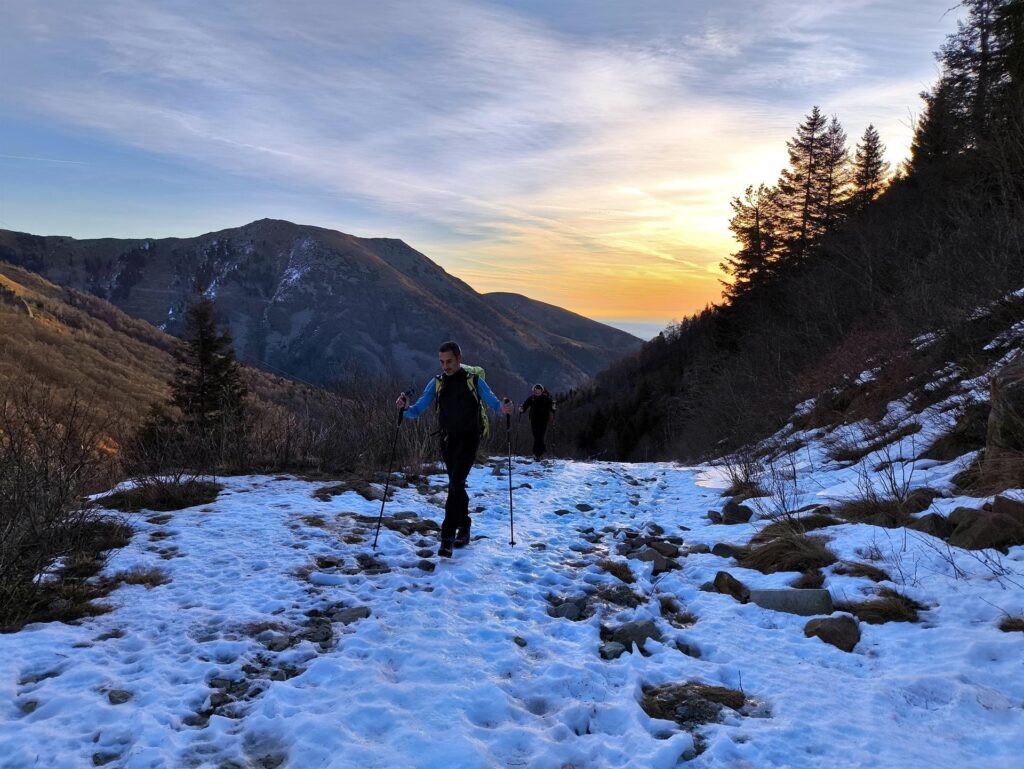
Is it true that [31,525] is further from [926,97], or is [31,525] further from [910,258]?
[926,97]

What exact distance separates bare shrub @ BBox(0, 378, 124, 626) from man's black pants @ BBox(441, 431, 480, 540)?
359 centimetres

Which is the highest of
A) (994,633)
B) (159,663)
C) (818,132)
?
(818,132)

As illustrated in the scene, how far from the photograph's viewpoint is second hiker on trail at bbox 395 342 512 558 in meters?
6.75

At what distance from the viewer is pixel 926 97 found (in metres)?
34.1

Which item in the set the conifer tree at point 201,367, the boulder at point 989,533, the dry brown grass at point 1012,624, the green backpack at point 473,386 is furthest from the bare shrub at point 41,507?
the conifer tree at point 201,367

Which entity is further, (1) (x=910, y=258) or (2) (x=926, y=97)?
(2) (x=926, y=97)

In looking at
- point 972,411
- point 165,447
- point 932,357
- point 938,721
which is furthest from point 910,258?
point 165,447

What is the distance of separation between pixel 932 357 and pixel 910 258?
12.9 metres

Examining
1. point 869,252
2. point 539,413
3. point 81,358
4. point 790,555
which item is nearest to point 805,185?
point 869,252

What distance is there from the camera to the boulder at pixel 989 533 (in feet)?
15.2

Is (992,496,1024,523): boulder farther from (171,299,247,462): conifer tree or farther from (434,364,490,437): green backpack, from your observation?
(171,299,247,462): conifer tree

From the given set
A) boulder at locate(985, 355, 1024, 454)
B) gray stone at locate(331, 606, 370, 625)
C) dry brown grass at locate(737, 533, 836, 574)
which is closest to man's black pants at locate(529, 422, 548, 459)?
dry brown grass at locate(737, 533, 836, 574)

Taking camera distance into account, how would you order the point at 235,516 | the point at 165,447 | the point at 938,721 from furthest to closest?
the point at 165,447 < the point at 235,516 < the point at 938,721

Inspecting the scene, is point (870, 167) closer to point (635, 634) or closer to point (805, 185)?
point (805, 185)
